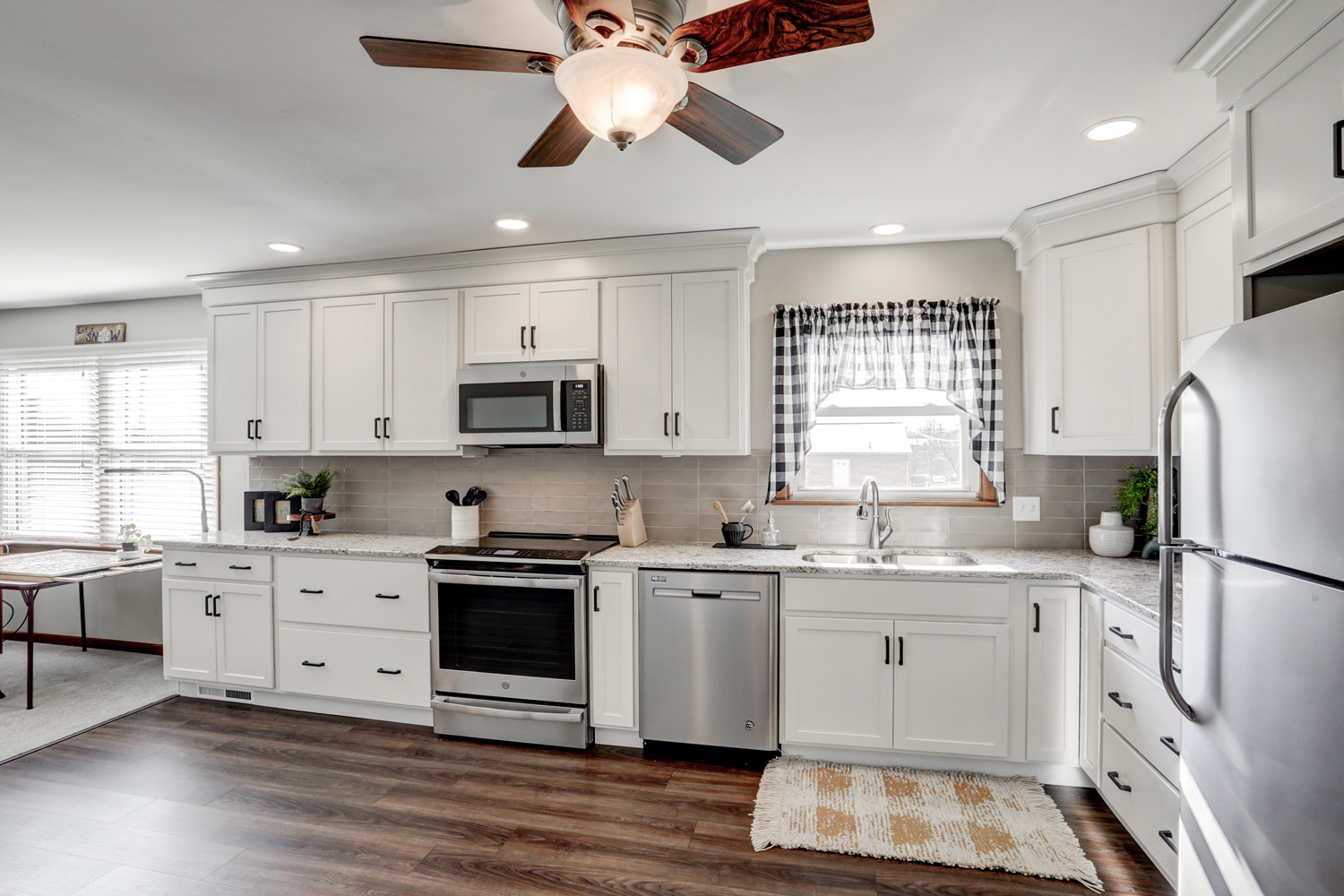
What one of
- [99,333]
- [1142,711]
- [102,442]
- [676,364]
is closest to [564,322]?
[676,364]

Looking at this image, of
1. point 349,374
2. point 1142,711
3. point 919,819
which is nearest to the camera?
point 1142,711

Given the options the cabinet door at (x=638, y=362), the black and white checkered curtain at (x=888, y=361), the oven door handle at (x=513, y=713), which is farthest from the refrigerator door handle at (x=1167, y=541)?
the oven door handle at (x=513, y=713)

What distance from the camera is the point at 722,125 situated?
5.77ft

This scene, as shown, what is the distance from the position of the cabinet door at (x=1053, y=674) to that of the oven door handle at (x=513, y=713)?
1841 millimetres

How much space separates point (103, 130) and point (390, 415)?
173 cm

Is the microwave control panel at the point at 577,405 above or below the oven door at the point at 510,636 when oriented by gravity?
above

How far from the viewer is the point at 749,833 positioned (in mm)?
2404

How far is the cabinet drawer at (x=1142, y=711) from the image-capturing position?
76.5 inches

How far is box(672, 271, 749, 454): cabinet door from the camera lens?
3.28m

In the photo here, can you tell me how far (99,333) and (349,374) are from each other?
2298 millimetres

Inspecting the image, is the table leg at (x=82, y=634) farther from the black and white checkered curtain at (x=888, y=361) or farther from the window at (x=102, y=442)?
the black and white checkered curtain at (x=888, y=361)

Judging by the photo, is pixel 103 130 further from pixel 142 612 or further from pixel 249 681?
pixel 142 612

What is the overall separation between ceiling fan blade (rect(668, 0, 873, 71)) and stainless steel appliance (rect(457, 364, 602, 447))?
A: 2.02 m

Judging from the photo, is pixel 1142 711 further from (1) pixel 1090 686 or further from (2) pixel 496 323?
(2) pixel 496 323
